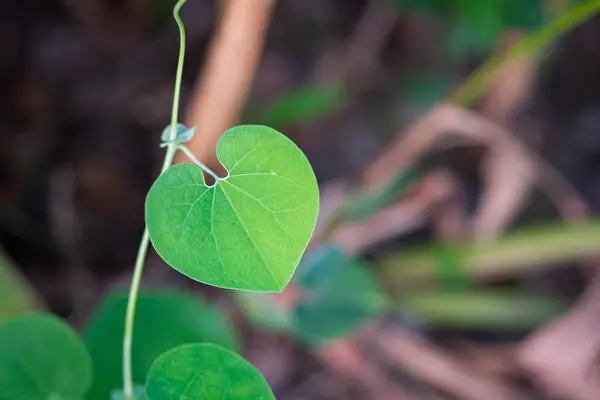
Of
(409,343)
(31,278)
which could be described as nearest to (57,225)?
(31,278)

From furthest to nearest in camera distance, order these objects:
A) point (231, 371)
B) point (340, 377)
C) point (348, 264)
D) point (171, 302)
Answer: point (340, 377), point (348, 264), point (171, 302), point (231, 371)

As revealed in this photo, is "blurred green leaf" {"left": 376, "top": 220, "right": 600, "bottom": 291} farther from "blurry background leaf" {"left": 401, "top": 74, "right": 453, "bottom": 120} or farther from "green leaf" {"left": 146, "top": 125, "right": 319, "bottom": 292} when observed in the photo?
"green leaf" {"left": 146, "top": 125, "right": 319, "bottom": 292}

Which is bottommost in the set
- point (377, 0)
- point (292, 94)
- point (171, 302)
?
point (171, 302)

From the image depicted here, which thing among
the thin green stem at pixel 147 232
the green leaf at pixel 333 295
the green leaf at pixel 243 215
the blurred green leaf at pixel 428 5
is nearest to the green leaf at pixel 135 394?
the thin green stem at pixel 147 232

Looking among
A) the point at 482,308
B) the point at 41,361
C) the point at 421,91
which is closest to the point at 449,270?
the point at 482,308

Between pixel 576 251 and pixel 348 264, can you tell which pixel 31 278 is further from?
pixel 576 251
